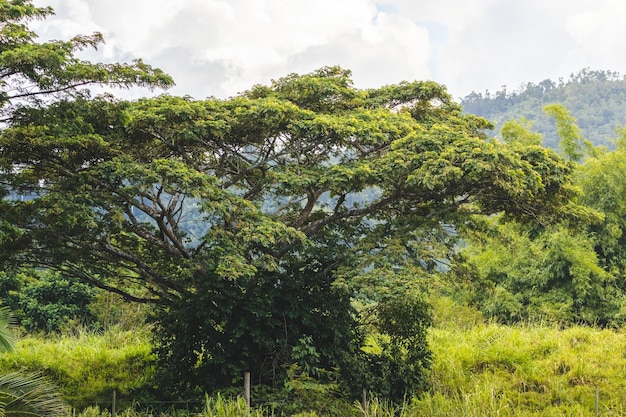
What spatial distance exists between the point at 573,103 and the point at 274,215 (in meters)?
90.5

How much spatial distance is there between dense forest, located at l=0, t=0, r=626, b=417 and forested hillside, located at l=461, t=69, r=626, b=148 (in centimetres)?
7352

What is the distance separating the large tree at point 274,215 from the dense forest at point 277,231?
0.03 meters

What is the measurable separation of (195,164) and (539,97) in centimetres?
9608

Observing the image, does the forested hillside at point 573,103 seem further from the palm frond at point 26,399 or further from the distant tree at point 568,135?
the palm frond at point 26,399

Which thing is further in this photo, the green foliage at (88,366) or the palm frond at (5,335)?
the green foliage at (88,366)

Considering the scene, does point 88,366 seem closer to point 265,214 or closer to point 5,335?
point 5,335

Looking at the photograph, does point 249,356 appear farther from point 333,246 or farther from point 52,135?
point 52,135

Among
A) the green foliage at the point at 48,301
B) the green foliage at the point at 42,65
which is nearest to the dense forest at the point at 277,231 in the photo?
the green foliage at the point at 42,65

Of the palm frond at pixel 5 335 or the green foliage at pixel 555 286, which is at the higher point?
the green foliage at pixel 555 286

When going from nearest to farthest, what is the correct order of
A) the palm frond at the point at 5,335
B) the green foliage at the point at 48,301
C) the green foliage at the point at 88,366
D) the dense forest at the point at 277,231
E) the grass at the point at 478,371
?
the palm frond at the point at 5,335, the dense forest at the point at 277,231, the grass at the point at 478,371, the green foliage at the point at 88,366, the green foliage at the point at 48,301

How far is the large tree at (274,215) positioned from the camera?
797 cm

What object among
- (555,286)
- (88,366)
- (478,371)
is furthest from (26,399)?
(555,286)

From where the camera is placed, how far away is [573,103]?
3556 inches

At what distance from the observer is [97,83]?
276 inches
